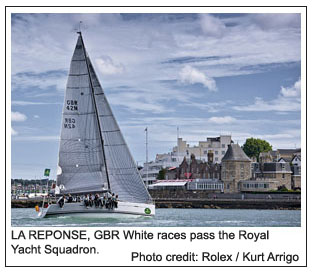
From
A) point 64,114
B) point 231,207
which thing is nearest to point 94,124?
point 64,114

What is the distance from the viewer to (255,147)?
11619 cm

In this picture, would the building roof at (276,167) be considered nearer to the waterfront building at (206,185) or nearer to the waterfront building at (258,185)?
the waterfront building at (258,185)

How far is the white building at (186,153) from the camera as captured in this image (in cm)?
11112

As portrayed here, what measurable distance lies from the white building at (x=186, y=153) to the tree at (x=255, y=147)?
303 cm

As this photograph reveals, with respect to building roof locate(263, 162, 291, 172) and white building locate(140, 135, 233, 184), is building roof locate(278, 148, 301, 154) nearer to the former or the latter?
white building locate(140, 135, 233, 184)

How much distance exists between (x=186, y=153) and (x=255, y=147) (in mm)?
11956

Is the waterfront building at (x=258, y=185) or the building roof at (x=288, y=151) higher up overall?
the building roof at (x=288, y=151)

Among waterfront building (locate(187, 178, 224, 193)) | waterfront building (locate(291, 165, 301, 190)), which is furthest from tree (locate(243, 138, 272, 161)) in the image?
waterfront building (locate(187, 178, 224, 193))

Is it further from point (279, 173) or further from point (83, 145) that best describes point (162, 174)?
point (83, 145)

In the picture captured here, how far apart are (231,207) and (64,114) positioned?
45.2 metres

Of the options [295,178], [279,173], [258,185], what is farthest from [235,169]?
[295,178]

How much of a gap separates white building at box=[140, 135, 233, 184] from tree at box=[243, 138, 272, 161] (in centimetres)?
303

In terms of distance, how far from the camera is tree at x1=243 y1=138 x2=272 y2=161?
116 meters

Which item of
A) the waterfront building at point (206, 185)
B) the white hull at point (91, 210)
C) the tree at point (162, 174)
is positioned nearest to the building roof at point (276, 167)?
the waterfront building at point (206, 185)
